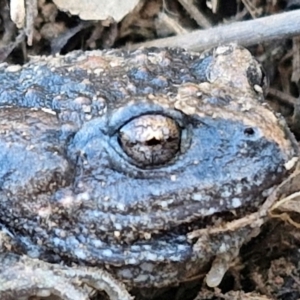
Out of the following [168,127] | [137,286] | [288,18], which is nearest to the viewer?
[168,127]

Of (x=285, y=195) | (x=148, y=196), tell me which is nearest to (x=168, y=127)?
(x=148, y=196)

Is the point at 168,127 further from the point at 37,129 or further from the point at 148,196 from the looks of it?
the point at 37,129

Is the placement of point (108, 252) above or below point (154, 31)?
below

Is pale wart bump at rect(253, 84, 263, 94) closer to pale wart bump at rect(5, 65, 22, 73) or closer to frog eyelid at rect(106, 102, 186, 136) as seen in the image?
frog eyelid at rect(106, 102, 186, 136)

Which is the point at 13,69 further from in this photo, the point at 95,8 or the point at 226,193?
the point at 226,193

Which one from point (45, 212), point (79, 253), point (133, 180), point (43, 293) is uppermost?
point (133, 180)

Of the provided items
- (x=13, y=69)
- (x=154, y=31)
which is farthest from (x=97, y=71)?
(x=154, y=31)
